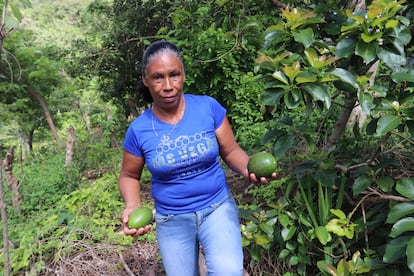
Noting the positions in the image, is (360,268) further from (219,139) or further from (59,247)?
(59,247)

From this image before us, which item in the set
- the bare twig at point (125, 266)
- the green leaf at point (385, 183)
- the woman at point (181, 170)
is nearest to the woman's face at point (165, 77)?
the woman at point (181, 170)

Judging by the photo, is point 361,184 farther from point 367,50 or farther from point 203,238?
point 203,238

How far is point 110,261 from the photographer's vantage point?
9.30ft

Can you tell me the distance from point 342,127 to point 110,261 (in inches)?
82.9

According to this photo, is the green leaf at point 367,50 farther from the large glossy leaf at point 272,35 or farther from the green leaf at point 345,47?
the large glossy leaf at point 272,35

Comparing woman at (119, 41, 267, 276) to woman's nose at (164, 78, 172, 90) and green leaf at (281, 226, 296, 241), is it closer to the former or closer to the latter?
woman's nose at (164, 78, 172, 90)

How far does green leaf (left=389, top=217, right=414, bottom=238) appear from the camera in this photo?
150 cm

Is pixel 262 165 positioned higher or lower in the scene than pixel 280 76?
lower

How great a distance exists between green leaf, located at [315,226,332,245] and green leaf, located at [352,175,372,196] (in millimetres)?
276

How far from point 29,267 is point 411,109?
291 centimetres

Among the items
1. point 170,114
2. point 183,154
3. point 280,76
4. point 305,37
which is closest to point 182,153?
point 183,154

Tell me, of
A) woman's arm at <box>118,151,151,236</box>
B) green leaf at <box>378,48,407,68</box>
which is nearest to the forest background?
green leaf at <box>378,48,407,68</box>

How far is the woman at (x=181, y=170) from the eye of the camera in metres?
1.64

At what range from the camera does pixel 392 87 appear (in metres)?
2.04
